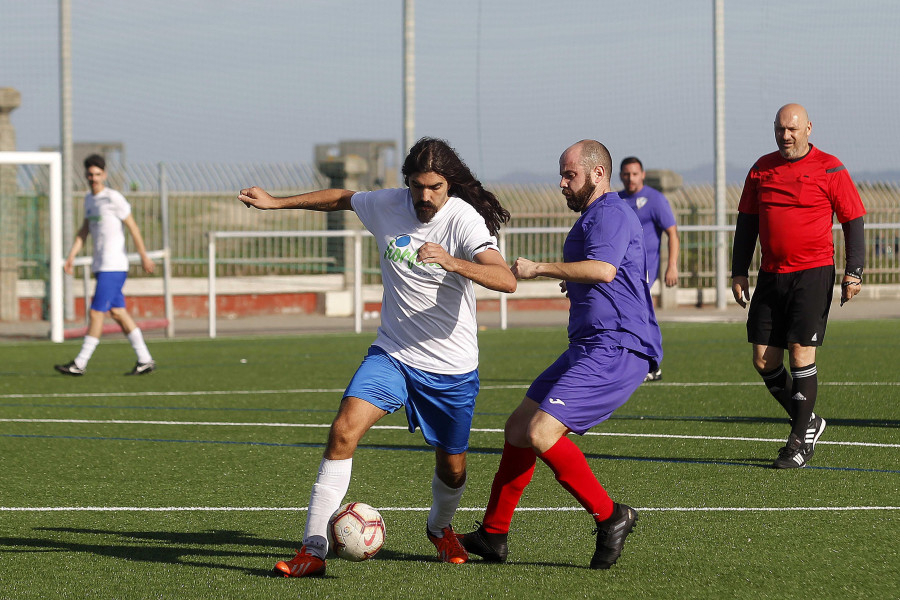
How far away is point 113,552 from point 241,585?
2.69ft

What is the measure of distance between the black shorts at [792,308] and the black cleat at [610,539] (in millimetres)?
2455

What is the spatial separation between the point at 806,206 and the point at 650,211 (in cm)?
375

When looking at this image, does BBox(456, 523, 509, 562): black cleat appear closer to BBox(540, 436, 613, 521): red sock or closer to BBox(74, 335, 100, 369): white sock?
BBox(540, 436, 613, 521): red sock

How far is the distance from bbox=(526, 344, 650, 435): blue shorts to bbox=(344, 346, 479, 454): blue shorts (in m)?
0.30

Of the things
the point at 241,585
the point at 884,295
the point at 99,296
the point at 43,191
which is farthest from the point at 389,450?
the point at 884,295

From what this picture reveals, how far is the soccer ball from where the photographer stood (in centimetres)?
497

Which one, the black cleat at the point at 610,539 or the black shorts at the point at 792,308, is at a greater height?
the black shorts at the point at 792,308

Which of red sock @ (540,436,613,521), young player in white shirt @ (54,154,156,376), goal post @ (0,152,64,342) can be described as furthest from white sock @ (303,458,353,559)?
goal post @ (0,152,64,342)

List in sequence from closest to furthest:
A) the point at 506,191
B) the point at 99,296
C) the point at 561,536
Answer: the point at 561,536 → the point at 99,296 → the point at 506,191

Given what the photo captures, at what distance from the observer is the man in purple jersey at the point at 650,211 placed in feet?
36.2

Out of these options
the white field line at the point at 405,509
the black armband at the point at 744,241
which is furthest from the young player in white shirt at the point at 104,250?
the black armband at the point at 744,241

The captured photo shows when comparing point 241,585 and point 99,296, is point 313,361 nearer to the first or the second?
point 99,296

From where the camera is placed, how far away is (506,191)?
2569 cm

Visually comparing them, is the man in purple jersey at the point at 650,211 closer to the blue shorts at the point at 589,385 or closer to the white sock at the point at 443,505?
the blue shorts at the point at 589,385
